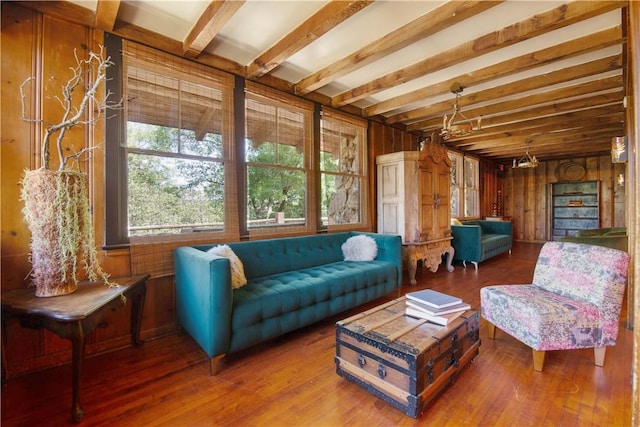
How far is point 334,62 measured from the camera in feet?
9.68

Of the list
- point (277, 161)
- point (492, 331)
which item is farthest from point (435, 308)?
point (277, 161)

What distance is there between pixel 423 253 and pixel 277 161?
2.46 m

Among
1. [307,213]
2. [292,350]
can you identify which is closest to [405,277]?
[307,213]

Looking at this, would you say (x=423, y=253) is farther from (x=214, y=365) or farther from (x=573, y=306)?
(x=214, y=365)

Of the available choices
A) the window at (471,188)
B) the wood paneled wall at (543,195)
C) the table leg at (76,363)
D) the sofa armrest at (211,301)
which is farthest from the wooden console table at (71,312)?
the wood paneled wall at (543,195)

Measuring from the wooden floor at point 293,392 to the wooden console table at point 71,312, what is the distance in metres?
0.29

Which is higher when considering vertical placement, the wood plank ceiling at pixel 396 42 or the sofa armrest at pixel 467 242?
the wood plank ceiling at pixel 396 42

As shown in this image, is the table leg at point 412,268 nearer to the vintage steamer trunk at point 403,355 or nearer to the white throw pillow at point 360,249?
the white throw pillow at point 360,249

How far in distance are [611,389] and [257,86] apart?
12.3 ft

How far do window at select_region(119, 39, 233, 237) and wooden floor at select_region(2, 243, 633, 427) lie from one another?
111 centimetres

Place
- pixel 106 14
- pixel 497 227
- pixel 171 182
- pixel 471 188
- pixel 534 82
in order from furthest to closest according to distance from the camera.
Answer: pixel 471 188 < pixel 497 227 < pixel 534 82 < pixel 171 182 < pixel 106 14

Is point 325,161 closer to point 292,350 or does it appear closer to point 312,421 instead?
point 292,350

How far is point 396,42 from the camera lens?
2393 mm

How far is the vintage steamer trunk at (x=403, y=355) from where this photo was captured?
4.83 ft
